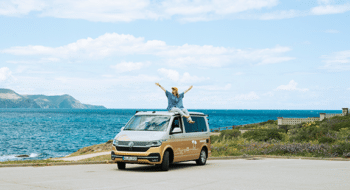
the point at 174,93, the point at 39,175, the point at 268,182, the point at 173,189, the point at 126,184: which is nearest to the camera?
the point at 173,189

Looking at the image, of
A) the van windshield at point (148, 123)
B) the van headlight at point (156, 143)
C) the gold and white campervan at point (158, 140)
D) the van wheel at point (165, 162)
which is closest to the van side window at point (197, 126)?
the gold and white campervan at point (158, 140)

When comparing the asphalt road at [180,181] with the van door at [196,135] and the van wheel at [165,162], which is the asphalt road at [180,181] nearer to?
the van wheel at [165,162]

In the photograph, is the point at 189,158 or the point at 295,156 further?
the point at 295,156

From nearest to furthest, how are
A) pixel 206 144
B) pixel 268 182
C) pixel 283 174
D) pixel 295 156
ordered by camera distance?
pixel 268 182, pixel 283 174, pixel 206 144, pixel 295 156

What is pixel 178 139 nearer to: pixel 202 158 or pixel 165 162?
pixel 165 162

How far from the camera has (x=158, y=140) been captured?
42.7 ft

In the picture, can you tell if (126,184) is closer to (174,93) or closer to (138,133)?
(138,133)

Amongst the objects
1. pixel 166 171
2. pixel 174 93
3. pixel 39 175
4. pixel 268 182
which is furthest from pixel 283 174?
pixel 39 175

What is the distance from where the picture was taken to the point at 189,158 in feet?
49.4

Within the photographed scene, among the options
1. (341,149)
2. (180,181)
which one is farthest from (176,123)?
(341,149)

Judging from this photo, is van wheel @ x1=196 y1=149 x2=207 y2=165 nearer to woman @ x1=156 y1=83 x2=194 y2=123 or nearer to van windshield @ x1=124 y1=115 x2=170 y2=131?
woman @ x1=156 y1=83 x2=194 y2=123

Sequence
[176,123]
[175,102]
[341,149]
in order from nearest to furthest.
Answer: [176,123] < [175,102] < [341,149]

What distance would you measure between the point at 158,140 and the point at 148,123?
1211 millimetres

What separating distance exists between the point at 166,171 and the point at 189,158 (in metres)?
1.87
